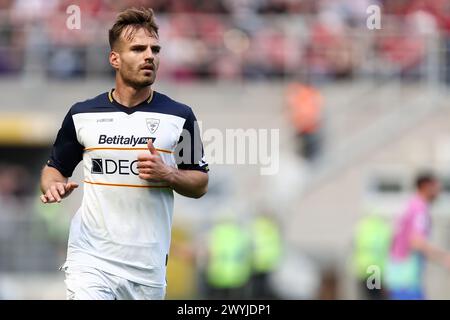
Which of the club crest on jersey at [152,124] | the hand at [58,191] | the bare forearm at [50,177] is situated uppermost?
the club crest on jersey at [152,124]

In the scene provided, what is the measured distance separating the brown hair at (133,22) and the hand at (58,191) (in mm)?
855

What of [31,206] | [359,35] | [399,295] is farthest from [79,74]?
[399,295]

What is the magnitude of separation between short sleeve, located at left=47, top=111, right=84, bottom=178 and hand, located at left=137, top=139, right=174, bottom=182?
57 cm

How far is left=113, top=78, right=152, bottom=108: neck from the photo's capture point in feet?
23.8

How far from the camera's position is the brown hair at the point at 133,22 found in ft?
23.5

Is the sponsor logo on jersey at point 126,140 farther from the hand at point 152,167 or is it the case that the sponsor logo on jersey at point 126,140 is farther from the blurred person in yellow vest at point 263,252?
the blurred person in yellow vest at point 263,252

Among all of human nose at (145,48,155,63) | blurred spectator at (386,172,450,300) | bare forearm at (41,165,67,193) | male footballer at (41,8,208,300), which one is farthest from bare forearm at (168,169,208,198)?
blurred spectator at (386,172,450,300)

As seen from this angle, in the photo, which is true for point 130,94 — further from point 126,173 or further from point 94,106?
point 126,173

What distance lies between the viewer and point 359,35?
823 inches

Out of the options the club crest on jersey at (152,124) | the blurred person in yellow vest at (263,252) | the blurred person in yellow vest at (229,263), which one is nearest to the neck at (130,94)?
the club crest on jersey at (152,124)

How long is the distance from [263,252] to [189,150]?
10205 mm

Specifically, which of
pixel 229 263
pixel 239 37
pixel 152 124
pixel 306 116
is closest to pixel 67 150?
pixel 152 124
